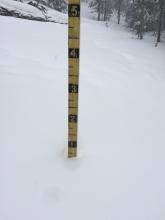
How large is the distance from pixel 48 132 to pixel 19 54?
4.95 metres

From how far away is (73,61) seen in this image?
9.61ft

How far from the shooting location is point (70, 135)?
3.42 meters

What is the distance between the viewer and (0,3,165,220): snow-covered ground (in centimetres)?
295

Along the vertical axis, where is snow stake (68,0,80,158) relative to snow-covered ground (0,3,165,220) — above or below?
above

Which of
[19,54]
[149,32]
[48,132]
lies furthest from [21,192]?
[149,32]

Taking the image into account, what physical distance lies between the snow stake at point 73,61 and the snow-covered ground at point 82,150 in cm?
56

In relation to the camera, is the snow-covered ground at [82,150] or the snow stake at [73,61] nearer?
the snow stake at [73,61]

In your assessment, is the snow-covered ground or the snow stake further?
the snow-covered ground

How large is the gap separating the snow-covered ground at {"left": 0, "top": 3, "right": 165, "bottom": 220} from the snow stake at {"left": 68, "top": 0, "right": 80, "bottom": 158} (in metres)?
0.56

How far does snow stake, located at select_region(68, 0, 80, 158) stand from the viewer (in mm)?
2705

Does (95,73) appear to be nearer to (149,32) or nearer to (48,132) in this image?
(48,132)

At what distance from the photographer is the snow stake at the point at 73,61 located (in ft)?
8.87

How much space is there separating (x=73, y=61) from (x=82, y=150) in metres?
1.63

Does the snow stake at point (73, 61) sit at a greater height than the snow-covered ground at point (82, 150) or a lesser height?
greater
